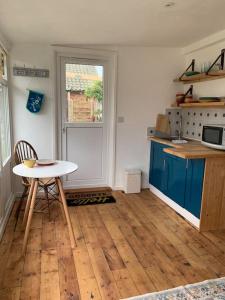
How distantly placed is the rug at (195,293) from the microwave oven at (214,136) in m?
1.38

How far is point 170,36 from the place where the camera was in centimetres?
308

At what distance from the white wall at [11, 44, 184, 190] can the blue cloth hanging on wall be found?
0.26ft

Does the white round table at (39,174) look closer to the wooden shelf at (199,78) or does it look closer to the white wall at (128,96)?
the white wall at (128,96)

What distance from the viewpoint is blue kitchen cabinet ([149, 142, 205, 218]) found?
107 inches

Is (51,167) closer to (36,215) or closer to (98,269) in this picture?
(36,215)

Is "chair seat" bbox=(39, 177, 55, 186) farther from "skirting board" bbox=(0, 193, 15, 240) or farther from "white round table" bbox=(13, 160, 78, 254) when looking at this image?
"skirting board" bbox=(0, 193, 15, 240)

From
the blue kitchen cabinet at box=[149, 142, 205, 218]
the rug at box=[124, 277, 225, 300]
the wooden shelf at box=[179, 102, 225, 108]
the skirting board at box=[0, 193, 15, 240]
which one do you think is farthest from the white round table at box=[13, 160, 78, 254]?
the wooden shelf at box=[179, 102, 225, 108]

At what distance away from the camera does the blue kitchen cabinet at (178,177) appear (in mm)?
2707

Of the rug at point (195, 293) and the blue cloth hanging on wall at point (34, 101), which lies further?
the blue cloth hanging on wall at point (34, 101)

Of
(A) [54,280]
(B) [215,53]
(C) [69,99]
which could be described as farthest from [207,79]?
(A) [54,280]

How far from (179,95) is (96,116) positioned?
1312 millimetres

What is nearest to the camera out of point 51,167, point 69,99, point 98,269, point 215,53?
point 98,269

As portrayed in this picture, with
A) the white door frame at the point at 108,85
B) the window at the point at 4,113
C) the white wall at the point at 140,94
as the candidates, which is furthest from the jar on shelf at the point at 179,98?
the window at the point at 4,113

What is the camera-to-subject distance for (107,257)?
2.23 m
